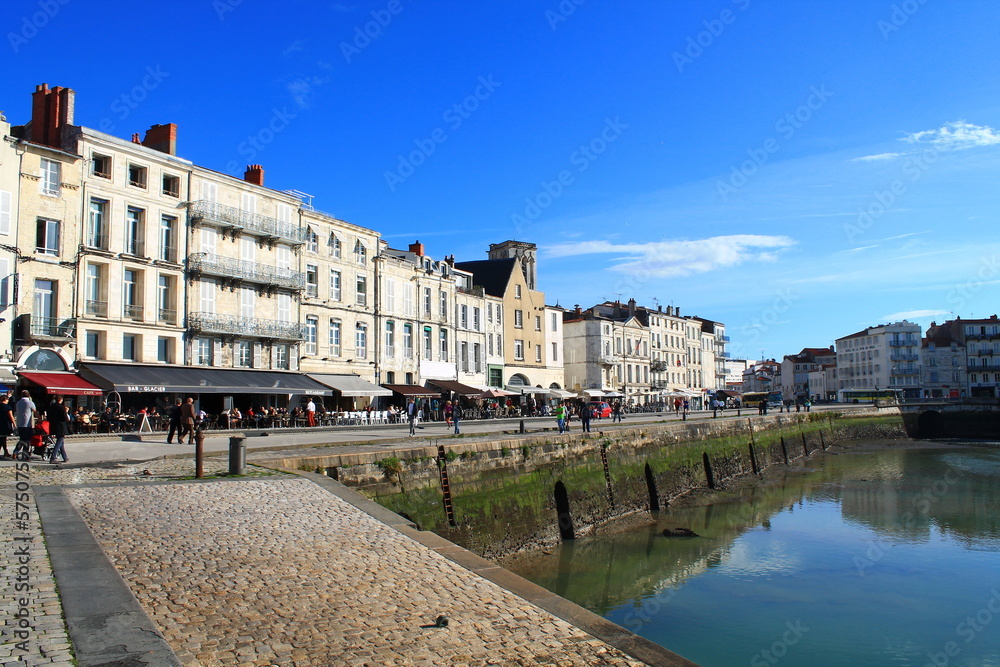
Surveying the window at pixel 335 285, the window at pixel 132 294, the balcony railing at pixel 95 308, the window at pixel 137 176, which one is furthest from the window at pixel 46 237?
the window at pixel 335 285

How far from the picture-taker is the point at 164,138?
108ft

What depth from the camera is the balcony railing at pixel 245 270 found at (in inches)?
1272

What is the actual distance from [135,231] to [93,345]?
5.08 m

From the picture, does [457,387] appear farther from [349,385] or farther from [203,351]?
[203,351]

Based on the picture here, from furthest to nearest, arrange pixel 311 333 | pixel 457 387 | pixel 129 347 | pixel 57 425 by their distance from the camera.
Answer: pixel 457 387 → pixel 311 333 → pixel 129 347 → pixel 57 425

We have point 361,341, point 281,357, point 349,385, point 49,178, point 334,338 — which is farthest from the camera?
point 361,341

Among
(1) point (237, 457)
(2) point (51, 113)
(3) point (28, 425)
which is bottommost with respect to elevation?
(1) point (237, 457)

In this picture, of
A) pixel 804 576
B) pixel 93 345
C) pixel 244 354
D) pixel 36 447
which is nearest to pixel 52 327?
pixel 93 345

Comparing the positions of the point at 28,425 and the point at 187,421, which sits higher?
the point at 28,425

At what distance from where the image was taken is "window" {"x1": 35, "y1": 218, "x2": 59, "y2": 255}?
26.7 metres

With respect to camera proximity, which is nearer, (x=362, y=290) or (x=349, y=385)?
(x=349, y=385)

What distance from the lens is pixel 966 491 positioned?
29.5 meters

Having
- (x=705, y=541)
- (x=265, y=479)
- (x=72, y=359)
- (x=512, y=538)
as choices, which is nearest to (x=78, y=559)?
(x=265, y=479)

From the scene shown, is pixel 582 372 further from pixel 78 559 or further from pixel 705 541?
pixel 78 559
